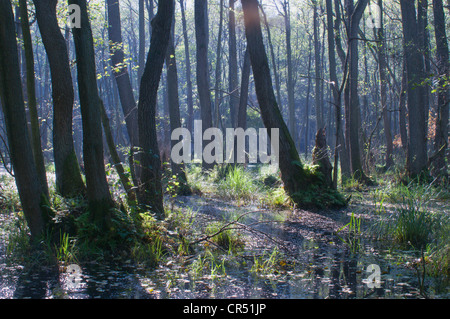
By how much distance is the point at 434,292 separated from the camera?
4.07 metres

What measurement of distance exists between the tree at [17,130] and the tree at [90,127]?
0.61 m

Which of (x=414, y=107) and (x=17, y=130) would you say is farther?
(x=414, y=107)

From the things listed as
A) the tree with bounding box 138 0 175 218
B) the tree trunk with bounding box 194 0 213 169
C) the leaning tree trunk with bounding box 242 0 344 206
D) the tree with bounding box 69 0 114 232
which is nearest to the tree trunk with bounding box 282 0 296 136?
the tree trunk with bounding box 194 0 213 169

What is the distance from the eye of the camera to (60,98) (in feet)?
20.5

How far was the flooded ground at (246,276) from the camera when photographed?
162 inches

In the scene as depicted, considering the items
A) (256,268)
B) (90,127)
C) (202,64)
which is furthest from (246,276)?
(202,64)

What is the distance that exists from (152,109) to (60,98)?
1334 mm

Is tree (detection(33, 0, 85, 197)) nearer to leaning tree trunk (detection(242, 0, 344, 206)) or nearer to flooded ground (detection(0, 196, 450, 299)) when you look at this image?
flooded ground (detection(0, 196, 450, 299))

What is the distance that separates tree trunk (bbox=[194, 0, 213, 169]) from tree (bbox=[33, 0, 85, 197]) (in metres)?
9.64

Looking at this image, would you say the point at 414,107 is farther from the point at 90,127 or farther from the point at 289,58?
the point at 289,58

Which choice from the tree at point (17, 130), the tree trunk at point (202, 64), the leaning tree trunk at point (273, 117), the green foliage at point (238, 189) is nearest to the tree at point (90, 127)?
the tree at point (17, 130)

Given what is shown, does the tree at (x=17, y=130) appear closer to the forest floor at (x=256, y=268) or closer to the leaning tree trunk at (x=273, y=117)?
the forest floor at (x=256, y=268)

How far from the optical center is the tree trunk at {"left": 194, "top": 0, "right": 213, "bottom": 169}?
50.3 ft
